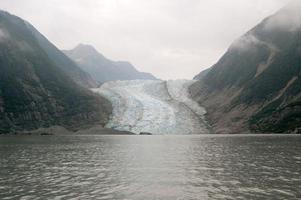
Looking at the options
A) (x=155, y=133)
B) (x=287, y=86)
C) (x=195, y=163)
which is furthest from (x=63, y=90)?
(x=195, y=163)

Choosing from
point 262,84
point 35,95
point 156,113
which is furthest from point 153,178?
point 35,95

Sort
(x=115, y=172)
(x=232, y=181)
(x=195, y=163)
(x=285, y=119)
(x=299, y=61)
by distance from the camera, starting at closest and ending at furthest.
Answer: (x=232, y=181) → (x=115, y=172) → (x=195, y=163) → (x=285, y=119) → (x=299, y=61)

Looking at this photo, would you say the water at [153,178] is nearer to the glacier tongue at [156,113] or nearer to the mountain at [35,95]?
the glacier tongue at [156,113]

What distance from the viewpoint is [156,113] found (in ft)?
509

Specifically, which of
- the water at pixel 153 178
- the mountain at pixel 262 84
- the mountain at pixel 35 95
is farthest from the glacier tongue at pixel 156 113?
the water at pixel 153 178

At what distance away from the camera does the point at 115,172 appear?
125 ft

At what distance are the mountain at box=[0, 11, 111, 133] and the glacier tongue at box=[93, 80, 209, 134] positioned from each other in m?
7.47

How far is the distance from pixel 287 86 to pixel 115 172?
11921cm

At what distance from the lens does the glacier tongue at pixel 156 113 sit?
469ft

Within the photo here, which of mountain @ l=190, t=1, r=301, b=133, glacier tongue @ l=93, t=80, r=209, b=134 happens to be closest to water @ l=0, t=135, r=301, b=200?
mountain @ l=190, t=1, r=301, b=133

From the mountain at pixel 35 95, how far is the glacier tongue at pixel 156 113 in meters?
7.47

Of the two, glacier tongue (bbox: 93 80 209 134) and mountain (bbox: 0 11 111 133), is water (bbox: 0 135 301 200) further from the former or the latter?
mountain (bbox: 0 11 111 133)

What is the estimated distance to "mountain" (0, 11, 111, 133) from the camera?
479 ft

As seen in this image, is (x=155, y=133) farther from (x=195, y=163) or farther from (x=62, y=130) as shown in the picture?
(x=195, y=163)
